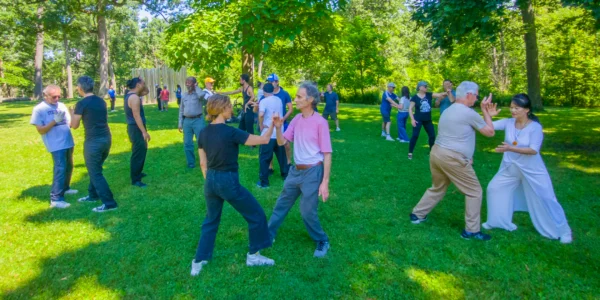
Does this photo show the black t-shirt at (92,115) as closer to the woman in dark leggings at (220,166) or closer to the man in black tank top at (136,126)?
the man in black tank top at (136,126)

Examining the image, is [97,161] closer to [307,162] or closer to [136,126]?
[136,126]

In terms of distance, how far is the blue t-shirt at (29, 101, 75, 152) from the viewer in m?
5.81

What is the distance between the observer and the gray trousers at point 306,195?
13.4ft

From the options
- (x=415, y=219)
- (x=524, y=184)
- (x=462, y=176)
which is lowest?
(x=415, y=219)

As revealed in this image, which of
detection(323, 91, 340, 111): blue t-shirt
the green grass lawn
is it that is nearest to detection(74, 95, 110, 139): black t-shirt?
the green grass lawn

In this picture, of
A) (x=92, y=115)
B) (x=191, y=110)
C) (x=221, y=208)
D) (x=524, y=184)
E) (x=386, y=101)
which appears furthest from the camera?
(x=386, y=101)

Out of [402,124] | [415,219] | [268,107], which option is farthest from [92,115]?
[402,124]

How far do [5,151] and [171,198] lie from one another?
26.3 ft

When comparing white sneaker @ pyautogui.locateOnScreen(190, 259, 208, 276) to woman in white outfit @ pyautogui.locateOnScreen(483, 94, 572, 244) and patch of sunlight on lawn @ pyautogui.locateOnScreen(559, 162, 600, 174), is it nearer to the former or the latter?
woman in white outfit @ pyautogui.locateOnScreen(483, 94, 572, 244)

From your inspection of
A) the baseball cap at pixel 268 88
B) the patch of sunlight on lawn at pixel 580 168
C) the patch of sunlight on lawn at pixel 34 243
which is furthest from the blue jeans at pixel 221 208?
the patch of sunlight on lawn at pixel 580 168

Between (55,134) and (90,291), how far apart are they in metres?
3.36

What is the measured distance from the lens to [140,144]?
6887mm

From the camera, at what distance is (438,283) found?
377cm

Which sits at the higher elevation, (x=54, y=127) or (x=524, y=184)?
(x=54, y=127)
